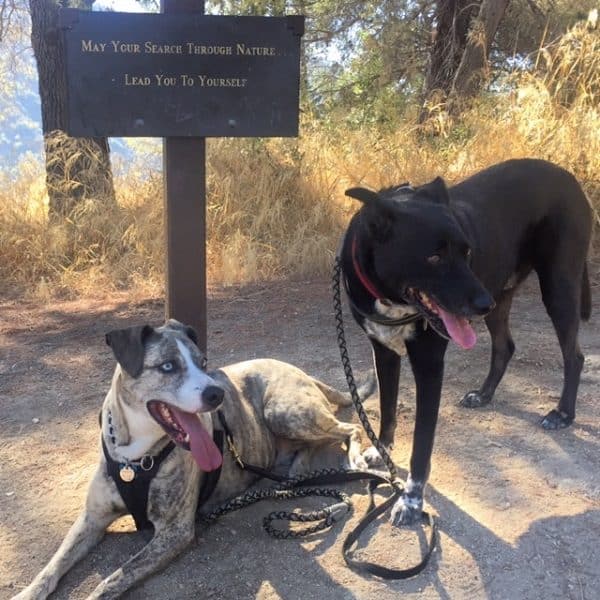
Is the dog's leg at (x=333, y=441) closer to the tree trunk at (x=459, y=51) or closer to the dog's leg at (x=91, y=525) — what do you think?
the dog's leg at (x=91, y=525)

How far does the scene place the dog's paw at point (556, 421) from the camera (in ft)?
13.7

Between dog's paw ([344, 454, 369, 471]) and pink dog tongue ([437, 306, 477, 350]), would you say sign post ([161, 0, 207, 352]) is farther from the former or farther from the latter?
pink dog tongue ([437, 306, 477, 350])

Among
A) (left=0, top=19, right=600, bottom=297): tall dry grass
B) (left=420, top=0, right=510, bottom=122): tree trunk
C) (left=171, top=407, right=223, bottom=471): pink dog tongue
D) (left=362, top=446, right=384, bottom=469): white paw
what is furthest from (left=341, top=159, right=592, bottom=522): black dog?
(left=420, top=0, right=510, bottom=122): tree trunk

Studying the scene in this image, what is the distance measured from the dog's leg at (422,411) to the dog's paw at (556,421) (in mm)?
1163

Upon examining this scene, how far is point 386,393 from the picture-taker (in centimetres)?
381

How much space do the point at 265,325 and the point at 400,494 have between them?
9.59 feet

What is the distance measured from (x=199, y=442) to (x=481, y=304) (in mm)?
1278

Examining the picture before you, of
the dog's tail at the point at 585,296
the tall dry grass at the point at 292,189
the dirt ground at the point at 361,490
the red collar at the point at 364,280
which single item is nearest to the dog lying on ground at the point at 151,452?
the dirt ground at the point at 361,490

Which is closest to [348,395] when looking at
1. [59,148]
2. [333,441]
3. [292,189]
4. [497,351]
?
[333,441]

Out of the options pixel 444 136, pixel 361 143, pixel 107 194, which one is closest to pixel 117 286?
pixel 107 194

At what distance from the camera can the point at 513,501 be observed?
135 inches

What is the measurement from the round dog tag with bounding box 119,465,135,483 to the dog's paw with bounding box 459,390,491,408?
235 cm

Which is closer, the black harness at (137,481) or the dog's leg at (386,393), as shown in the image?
the black harness at (137,481)

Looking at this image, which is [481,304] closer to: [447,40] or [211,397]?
[211,397]
